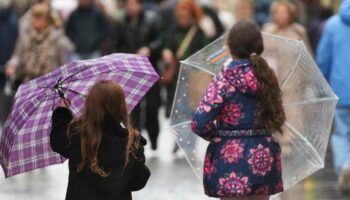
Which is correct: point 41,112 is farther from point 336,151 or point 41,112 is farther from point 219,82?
point 336,151

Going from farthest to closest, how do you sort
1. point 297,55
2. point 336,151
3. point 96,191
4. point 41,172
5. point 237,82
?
point 41,172 < point 336,151 < point 297,55 < point 237,82 < point 96,191

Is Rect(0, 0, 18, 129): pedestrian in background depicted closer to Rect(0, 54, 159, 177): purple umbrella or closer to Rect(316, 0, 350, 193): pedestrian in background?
Rect(316, 0, 350, 193): pedestrian in background

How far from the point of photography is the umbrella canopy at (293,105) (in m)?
8.83

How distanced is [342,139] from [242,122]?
13.3 feet

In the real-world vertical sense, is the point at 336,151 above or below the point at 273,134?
below

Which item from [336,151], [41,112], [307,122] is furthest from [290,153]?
[336,151]

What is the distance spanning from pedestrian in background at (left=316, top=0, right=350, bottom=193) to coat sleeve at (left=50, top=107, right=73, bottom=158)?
457 centimetres

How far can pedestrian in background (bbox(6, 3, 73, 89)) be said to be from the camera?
1379cm

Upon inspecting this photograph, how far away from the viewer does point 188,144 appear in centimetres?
900

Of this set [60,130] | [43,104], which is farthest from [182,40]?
[60,130]

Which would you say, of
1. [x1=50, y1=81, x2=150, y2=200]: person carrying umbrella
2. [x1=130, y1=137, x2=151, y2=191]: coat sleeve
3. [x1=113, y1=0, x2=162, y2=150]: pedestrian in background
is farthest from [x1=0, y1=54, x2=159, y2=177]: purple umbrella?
[x1=113, y1=0, x2=162, y2=150]: pedestrian in background

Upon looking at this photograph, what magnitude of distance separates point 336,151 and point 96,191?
196 inches

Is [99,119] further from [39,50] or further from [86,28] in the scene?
[86,28]

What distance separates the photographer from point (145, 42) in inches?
635
